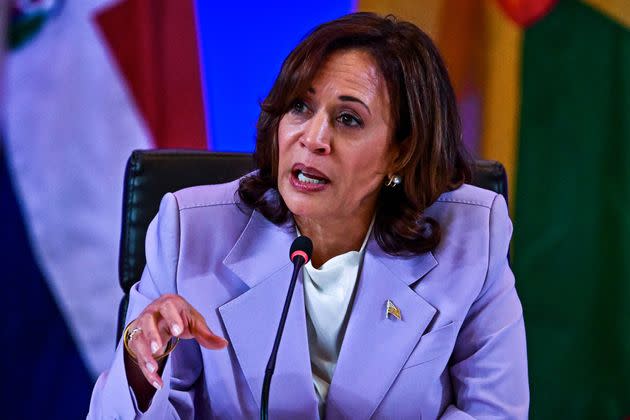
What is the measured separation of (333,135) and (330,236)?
0.24m

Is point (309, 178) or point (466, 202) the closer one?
point (309, 178)

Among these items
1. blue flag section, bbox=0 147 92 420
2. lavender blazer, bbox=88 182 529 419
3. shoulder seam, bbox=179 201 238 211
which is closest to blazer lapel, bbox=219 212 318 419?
lavender blazer, bbox=88 182 529 419

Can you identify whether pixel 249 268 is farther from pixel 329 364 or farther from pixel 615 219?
pixel 615 219

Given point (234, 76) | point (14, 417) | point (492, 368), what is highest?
point (234, 76)

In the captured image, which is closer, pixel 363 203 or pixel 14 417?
pixel 363 203

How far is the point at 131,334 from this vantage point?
113 cm

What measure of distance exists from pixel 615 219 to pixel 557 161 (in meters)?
0.29

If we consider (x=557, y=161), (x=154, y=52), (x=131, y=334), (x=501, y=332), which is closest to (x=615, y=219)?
(x=557, y=161)

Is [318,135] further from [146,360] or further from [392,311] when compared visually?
[146,360]

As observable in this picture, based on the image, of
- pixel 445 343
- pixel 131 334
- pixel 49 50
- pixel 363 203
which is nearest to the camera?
pixel 131 334

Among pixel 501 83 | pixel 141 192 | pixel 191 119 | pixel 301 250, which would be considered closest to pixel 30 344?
pixel 191 119

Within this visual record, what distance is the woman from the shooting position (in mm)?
1374

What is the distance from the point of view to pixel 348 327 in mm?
1415

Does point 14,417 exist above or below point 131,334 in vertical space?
below
